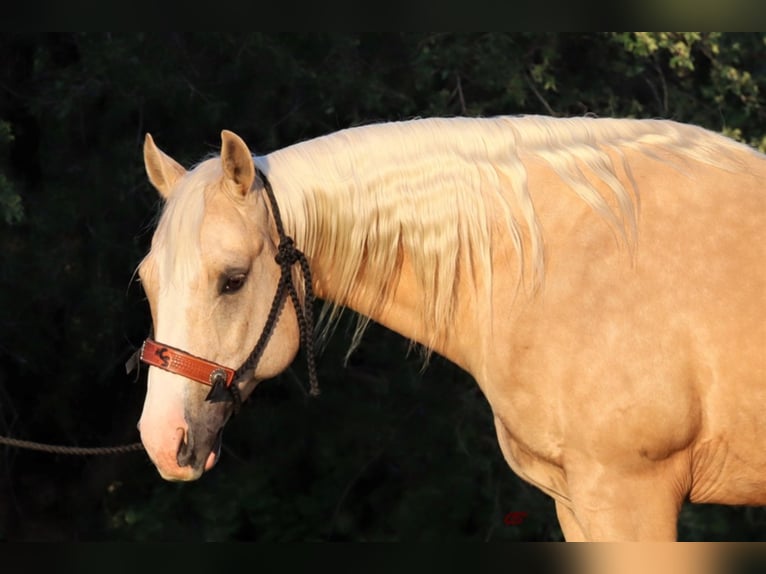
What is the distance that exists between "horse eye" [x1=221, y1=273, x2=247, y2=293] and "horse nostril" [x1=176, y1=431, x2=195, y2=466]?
1.40ft

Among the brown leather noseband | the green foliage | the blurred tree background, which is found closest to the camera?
the brown leather noseband

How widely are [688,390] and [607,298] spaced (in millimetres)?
347

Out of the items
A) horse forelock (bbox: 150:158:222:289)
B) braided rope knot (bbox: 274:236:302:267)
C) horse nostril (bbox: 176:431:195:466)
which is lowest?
horse nostril (bbox: 176:431:195:466)

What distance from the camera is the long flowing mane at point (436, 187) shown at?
11.5ft

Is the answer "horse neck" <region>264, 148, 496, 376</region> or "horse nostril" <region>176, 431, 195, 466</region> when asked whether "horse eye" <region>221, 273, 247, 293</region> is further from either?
"horse nostril" <region>176, 431, 195, 466</region>

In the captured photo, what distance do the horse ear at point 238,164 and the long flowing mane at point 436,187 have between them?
8cm

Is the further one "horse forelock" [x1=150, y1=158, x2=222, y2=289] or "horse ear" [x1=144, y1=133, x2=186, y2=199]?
"horse ear" [x1=144, y1=133, x2=186, y2=199]

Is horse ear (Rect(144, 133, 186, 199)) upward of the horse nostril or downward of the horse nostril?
upward

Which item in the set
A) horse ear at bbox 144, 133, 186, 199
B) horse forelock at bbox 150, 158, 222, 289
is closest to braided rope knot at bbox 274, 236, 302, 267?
horse forelock at bbox 150, 158, 222, 289

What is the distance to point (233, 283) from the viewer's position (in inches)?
132

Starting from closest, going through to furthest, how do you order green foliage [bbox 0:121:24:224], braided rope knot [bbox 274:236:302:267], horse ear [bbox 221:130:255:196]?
horse ear [bbox 221:130:255:196] < braided rope knot [bbox 274:236:302:267] < green foliage [bbox 0:121:24:224]

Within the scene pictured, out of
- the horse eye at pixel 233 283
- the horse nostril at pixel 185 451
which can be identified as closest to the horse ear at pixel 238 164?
the horse eye at pixel 233 283

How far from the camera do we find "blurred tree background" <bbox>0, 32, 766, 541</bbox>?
24.5 feet

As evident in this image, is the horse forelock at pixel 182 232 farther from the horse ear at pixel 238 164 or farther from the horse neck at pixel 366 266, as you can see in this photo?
the horse neck at pixel 366 266
